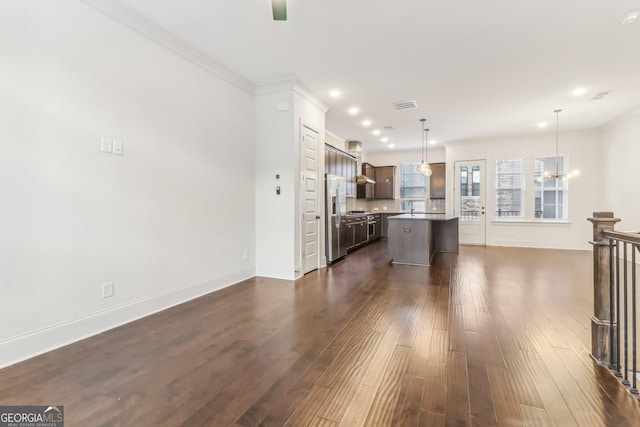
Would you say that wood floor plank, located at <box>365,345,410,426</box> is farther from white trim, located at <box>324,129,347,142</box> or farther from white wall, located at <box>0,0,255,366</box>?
white trim, located at <box>324,129,347,142</box>

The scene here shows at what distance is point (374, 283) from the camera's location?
4.25m

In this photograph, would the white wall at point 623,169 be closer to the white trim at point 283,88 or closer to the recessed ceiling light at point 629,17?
the recessed ceiling light at point 629,17

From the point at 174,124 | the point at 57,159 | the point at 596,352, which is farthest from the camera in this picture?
the point at 174,124

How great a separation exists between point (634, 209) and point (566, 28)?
4690mm

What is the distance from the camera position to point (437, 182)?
9.16 meters

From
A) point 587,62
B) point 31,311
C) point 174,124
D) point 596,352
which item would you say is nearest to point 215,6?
point 174,124

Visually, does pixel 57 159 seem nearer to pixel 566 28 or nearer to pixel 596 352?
pixel 596 352

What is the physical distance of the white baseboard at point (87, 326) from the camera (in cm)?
211

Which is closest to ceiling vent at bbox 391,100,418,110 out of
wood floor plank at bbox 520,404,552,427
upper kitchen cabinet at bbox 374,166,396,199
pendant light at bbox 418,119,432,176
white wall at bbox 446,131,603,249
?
pendant light at bbox 418,119,432,176

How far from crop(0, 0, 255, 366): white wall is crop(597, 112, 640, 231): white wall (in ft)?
25.2

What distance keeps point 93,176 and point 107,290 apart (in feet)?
3.42

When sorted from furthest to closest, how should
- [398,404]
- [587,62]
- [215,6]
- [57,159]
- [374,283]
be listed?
[374,283]
[587,62]
[215,6]
[57,159]
[398,404]

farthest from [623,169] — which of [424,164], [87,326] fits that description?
[87,326]

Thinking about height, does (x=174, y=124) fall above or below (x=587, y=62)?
below
